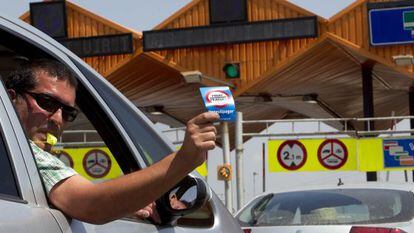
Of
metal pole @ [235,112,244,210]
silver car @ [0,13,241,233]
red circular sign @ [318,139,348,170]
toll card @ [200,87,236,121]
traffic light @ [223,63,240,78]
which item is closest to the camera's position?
silver car @ [0,13,241,233]

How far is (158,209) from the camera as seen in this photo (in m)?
3.40

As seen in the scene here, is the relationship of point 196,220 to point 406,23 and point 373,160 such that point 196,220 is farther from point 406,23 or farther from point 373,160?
point 406,23

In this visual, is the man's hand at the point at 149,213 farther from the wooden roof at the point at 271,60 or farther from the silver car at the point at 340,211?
the wooden roof at the point at 271,60

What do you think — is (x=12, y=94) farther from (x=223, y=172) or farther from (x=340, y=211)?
(x=223, y=172)

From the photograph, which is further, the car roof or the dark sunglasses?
the car roof

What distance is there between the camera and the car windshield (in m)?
9.47

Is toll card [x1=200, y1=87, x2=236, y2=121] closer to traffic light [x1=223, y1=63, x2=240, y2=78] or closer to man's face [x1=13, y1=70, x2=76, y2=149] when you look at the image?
man's face [x1=13, y1=70, x2=76, y2=149]

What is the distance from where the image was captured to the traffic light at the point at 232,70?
28.9 m

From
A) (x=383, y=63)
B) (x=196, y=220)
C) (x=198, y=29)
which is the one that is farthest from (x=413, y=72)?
(x=196, y=220)

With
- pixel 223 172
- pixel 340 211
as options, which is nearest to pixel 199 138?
pixel 340 211

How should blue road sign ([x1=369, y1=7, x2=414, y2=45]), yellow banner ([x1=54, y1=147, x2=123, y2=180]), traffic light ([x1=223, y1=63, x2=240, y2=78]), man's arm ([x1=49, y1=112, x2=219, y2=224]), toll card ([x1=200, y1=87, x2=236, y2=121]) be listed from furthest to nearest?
traffic light ([x1=223, y1=63, x2=240, y2=78])
blue road sign ([x1=369, y1=7, x2=414, y2=45])
yellow banner ([x1=54, y1=147, x2=123, y2=180])
toll card ([x1=200, y1=87, x2=236, y2=121])
man's arm ([x1=49, y1=112, x2=219, y2=224])

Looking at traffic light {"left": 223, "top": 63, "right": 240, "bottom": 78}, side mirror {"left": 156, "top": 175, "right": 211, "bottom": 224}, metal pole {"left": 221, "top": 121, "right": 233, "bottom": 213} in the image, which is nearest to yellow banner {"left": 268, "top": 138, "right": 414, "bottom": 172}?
metal pole {"left": 221, "top": 121, "right": 233, "bottom": 213}

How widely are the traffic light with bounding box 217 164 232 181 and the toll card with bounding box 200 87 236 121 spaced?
18030 mm

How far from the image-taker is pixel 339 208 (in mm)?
9648
